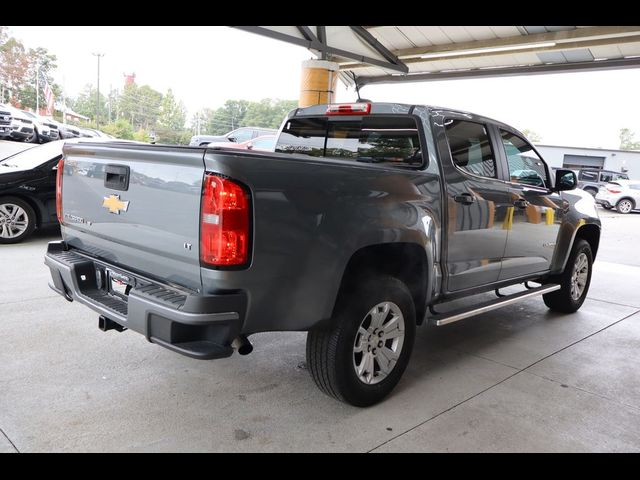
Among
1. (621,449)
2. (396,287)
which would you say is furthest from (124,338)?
(621,449)

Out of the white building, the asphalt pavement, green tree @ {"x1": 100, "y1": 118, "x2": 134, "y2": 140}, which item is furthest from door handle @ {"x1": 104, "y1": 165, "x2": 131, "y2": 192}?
the white building

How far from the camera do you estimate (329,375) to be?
2.93 metres

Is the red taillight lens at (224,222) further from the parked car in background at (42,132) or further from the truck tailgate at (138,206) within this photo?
the parked car in background at (42,132)

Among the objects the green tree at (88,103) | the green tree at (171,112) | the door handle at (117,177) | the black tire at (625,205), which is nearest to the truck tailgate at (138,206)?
the door handle at (117,177)

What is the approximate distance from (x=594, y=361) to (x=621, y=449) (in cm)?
145

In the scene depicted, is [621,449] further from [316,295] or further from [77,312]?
[77,312]

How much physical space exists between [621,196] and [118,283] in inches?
925

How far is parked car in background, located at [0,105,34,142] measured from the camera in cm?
1523

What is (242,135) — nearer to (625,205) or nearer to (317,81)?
(317,81)

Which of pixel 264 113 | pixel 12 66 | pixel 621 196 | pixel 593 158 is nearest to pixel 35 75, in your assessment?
pixel 12 66

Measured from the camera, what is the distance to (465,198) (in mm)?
A: 3652

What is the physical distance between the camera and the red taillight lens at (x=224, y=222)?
2309 millimetres

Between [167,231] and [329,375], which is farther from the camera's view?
[329,375]

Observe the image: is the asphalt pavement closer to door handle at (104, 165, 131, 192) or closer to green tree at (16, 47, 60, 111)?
door handle at (104, 165, 131, 192)
